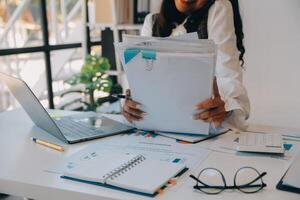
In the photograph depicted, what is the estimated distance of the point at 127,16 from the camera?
9.66 ft

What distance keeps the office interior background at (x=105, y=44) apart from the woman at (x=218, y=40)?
96 centimetres

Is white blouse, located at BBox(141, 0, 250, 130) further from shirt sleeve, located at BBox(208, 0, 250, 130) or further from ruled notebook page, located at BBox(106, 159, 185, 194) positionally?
ruled notebook page, located at BBox(106, 159, 185, 194)

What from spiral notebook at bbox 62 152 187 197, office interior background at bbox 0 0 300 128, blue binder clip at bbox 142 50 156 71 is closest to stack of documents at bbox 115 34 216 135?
blue binder clip at bbox 142 50 156 71

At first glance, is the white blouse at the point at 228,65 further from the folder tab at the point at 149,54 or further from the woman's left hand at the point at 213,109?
the folder tab at the point at 149,54

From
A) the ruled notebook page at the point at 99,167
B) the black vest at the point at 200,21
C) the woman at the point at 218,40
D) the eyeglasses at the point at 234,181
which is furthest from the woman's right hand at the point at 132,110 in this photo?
the black vest at the point at 200,21

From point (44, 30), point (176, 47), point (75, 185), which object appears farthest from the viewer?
point (44, 30)

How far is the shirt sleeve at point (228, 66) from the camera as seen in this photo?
4.26 ft

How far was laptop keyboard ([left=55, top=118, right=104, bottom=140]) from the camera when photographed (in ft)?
4.04

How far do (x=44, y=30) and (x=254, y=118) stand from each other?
1.70 m

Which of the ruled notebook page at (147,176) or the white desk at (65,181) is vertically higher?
the ruled notebook page at (147,176)

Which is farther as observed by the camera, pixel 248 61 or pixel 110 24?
pixel 110 24

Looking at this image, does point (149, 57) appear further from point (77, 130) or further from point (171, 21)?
point (171, 21)

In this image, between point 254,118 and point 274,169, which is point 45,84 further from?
point 274,169

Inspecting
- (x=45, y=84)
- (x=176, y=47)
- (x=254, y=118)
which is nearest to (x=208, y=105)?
(x=176, y=47)
